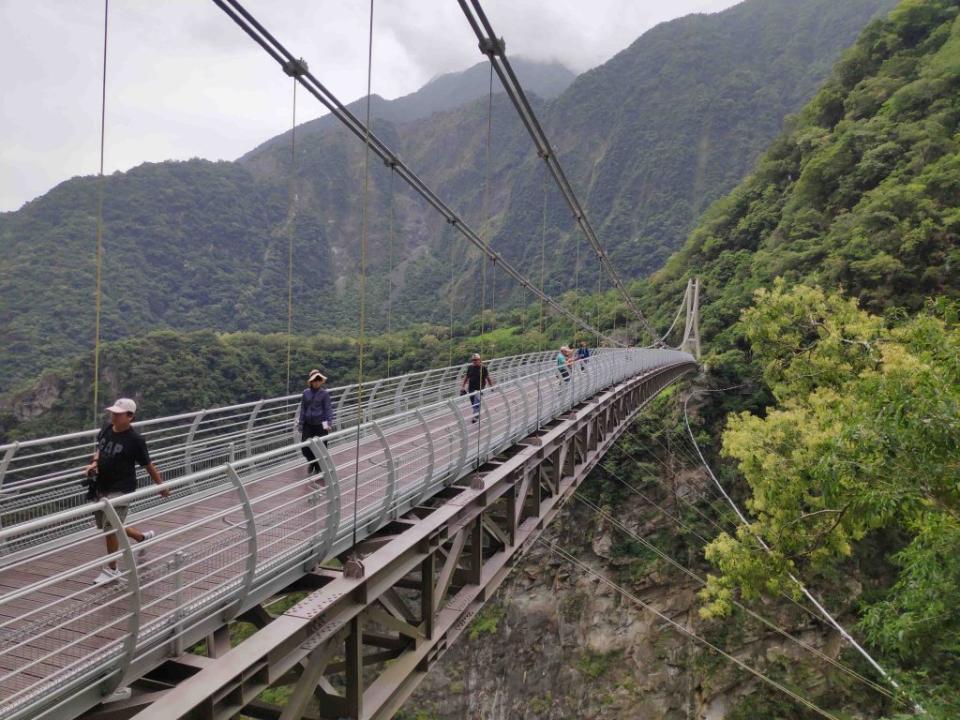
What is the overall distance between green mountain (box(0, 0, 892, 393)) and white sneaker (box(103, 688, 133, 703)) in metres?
13.9

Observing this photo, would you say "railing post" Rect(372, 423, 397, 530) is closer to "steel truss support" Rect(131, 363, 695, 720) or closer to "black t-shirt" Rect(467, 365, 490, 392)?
"steel truss support" Rect(131, 363, 695, 720)

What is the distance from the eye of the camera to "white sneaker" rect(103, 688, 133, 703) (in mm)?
2342

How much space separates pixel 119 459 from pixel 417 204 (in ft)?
396

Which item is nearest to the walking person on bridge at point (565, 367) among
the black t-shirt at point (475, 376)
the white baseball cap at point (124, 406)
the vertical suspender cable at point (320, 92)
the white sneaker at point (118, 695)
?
the black t-shirt at point (475, 376)

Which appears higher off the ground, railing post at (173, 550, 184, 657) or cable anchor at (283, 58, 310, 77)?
cable anchor at (283, 58, 310, 77)

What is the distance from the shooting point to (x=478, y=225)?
102 m

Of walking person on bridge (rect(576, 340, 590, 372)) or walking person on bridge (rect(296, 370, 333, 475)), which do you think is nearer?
walking person on bridge (rect(296, 370, 333, 475))

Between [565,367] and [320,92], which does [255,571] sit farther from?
[565,367]

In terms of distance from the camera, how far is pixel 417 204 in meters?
120

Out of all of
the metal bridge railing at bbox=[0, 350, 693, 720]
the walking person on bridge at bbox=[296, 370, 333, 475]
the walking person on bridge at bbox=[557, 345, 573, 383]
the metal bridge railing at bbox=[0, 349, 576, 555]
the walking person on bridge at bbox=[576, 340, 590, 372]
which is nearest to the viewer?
the metal bridge railing at bbox=[0, 350, 693, 720]

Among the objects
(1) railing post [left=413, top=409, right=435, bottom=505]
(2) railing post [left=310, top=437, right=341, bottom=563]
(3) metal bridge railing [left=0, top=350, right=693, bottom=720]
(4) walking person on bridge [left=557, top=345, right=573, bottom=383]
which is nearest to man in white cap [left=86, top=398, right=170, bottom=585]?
(3) metal bridge railing [left=0, top=350, right=693, bottom=720]

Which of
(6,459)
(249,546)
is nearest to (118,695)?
(249,546)

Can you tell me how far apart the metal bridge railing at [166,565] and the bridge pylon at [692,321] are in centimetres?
2702

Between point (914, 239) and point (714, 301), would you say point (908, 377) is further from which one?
point (714, 301)
